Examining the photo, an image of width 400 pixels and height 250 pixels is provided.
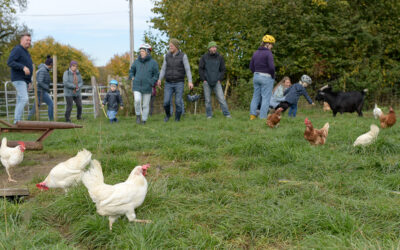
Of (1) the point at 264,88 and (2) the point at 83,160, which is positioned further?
(1) the point at 264,88

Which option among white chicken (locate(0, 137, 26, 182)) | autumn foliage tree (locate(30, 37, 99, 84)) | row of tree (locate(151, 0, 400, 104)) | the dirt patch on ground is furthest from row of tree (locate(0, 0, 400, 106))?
autumn foliage tree (locate(30, 37, 99, 84))

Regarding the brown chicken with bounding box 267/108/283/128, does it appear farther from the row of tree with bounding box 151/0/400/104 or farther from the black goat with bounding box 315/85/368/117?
the row of tree with bounding box 151/0/400/104

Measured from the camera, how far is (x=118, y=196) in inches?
106

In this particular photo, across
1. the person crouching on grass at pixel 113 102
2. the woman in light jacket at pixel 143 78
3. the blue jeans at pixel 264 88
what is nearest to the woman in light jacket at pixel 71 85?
the person crouching on grass at pixel 113 102

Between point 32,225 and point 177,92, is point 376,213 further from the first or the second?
point 177,92

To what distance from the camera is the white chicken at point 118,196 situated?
269 centimetres

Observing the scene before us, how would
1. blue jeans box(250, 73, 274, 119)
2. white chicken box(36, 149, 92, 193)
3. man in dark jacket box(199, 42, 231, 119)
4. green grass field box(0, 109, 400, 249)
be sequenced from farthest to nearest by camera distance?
man in dark jacket box(199, 42, 231, 119) → blue jeans box(250, 73, 274, 119) → white chicken box(36, 149, 92, 193) → green grass field box(0, 109, 400, 249)

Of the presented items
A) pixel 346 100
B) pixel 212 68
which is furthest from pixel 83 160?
pixel 346 100

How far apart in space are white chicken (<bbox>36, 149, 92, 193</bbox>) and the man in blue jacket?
4.48 metres

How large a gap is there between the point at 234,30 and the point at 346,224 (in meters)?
13.3

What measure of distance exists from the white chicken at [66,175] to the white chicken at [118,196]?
0.77 m

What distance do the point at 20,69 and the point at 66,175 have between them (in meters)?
4.89

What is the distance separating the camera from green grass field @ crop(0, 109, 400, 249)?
2.50m

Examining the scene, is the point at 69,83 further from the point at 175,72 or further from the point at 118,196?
the point at 118,196
